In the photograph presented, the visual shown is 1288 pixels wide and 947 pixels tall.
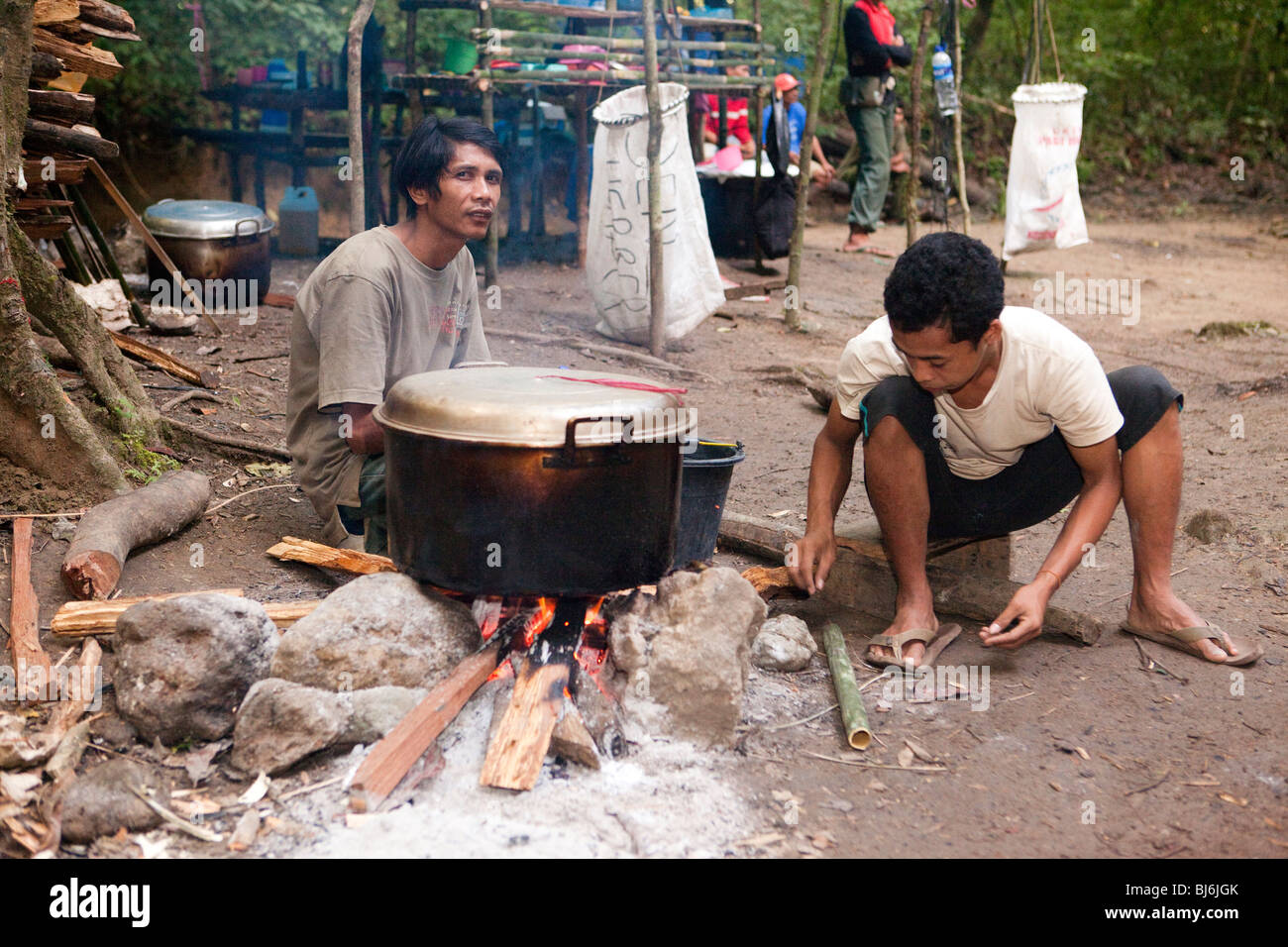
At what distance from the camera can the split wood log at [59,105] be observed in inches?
180

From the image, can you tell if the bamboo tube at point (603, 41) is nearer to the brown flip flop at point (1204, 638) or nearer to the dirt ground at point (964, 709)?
the dirt ground at point (964, 709)

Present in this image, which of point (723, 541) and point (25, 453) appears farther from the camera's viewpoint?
point (723, 541)

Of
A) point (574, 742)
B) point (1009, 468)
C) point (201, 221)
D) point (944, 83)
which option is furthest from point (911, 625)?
point (944, 83)

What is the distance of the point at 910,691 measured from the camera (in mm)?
3092

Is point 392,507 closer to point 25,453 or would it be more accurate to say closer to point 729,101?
point 25,453

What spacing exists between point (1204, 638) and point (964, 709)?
807 mm

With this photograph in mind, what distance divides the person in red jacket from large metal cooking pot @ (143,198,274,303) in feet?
17.3

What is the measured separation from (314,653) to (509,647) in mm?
479

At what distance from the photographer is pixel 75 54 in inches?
189

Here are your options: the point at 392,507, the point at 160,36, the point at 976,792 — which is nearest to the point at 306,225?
the point at 160,36

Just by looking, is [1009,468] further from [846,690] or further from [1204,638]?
[846,690]

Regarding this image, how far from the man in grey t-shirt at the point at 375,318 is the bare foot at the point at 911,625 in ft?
5.19

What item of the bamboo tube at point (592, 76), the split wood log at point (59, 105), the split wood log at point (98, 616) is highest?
the bamboo tube at point (592, 76)

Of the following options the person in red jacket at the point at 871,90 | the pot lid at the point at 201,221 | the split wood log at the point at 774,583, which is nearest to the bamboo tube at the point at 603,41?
the person in red jacket at the point at 871,90
